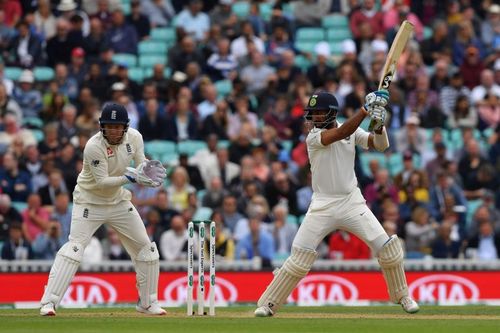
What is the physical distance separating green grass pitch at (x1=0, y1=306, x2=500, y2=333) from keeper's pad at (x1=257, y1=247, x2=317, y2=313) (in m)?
0.21

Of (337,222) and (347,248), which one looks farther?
(347,248)

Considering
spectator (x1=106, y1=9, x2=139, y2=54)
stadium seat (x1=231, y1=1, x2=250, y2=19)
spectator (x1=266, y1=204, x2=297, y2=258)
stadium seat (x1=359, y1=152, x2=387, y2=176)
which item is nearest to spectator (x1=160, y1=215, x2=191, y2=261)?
spectator (x1=266, y1=204, x2=297, y2=258)

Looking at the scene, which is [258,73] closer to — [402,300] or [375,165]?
[375,165]

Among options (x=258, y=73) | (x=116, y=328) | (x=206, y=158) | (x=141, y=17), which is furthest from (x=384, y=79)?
(x=141, y=17)

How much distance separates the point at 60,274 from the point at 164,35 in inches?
389

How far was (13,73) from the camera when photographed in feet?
67.7

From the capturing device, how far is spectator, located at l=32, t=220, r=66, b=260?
55.7ft

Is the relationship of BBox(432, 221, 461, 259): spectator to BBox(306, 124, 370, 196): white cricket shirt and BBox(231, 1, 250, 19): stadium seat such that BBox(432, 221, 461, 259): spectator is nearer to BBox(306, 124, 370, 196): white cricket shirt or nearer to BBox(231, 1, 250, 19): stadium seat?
BBox(306, 124, 370, 196): white cricket shirt

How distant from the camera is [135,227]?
12641mm

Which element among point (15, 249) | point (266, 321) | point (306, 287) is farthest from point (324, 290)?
point (266, 321)

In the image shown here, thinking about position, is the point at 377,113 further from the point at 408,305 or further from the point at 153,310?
the point at 153,310

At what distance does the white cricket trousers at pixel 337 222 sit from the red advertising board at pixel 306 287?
13.7 feet

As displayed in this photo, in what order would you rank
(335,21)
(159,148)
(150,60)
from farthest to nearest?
(335,21)
(150,60)
(159,148)

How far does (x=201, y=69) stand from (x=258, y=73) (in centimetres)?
90
